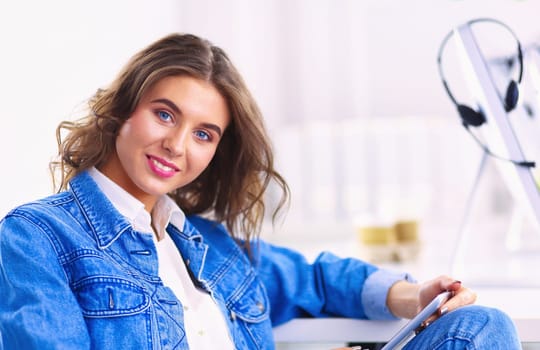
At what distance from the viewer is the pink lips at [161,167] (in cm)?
117

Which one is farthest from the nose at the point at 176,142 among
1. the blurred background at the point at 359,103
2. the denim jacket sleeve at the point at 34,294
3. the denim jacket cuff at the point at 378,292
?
the blurred background at the point at 359,103

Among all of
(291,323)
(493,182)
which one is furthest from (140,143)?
(493,182)

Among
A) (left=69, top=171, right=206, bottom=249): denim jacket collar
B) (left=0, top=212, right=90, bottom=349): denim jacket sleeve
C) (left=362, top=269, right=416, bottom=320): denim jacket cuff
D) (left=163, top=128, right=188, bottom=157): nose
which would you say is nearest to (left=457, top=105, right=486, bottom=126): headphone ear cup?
(left=362, top=269, right=416, bottom=320): denim jacket cuff

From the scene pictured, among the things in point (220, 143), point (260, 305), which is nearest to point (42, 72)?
point (220, 143)

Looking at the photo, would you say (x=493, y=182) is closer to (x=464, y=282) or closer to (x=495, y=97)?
(x=464, y=282)

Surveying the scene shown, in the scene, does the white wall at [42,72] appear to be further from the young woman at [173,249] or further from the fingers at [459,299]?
the fingers at [459,299]

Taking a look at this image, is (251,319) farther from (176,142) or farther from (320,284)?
(176,142)

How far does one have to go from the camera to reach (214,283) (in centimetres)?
129

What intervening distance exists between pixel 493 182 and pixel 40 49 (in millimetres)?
1998

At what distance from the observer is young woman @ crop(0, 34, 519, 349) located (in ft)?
3.37

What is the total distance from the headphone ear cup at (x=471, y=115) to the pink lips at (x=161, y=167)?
0.57 metres

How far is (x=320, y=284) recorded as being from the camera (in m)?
1.40

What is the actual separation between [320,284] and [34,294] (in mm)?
565

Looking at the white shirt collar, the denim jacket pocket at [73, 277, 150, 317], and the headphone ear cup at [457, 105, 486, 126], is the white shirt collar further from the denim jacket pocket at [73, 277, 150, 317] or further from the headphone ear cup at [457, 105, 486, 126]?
the headphone ear cup at [457, 105, 486, 126]
